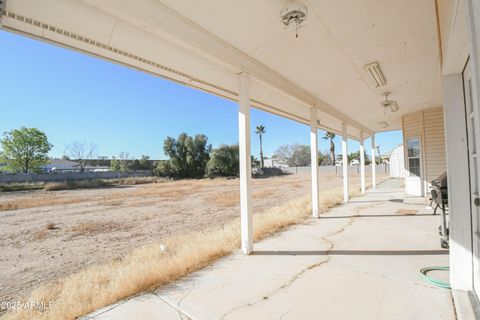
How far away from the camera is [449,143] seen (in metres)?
2.16

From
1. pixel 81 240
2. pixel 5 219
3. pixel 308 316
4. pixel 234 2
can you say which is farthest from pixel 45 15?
→ pixel 5 219

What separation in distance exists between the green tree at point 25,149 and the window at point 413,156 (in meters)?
41.0

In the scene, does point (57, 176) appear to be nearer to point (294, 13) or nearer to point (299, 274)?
point (299, 274)

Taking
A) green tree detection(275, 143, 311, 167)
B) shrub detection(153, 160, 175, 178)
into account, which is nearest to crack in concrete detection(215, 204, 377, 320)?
shrub detection(153, 160, 175, 178)

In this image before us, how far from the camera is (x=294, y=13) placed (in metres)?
2.35

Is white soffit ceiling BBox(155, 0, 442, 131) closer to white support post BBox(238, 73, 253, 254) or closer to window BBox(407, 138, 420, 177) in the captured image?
white support post BBox(238, 73, 253, 254)

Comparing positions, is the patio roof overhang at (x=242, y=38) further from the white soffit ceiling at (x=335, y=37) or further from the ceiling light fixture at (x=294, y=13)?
the ceiling light fixture at (x=294, y=13)

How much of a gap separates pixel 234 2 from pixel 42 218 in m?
11.5

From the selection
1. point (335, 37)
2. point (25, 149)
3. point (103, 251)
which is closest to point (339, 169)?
point (103, 251)

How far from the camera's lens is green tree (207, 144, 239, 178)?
35.6m

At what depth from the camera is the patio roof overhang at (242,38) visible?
2295mm

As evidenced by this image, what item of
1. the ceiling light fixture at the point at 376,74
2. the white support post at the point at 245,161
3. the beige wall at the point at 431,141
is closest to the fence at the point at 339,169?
the beige wall at the point at 431,141

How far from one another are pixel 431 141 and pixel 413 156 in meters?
0.80

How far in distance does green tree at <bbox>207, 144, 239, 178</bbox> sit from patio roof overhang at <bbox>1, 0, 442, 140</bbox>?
31007 millimetres
